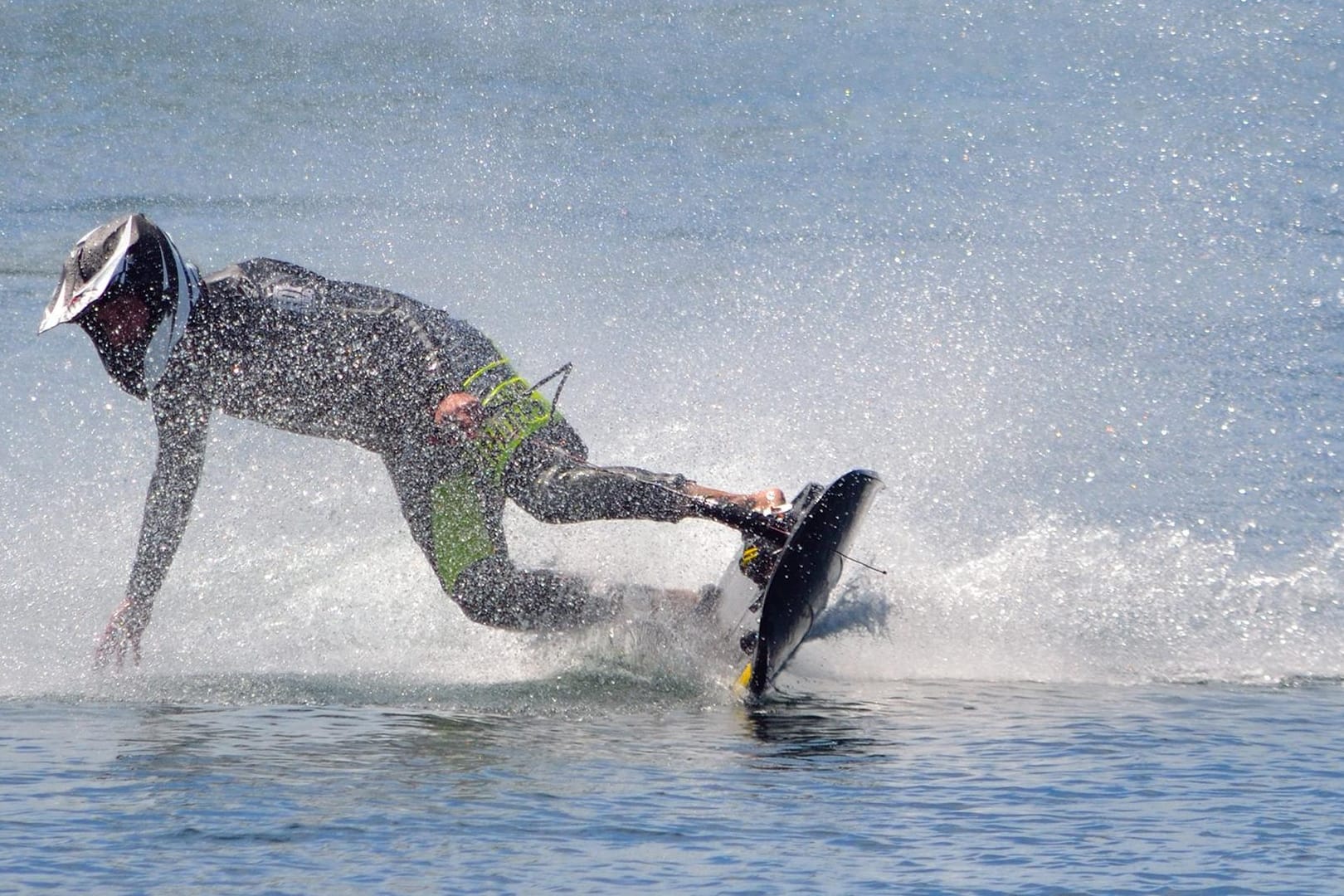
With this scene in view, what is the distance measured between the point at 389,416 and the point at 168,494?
2.36 feet

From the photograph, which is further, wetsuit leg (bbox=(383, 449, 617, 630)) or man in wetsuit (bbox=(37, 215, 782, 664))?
wetsuit leg (bbox=(383, 449, 617, 630))

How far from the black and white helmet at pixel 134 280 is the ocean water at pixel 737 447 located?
111 centimetres

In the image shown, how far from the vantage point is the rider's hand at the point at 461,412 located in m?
5.04

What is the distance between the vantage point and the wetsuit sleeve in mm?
A: 5211

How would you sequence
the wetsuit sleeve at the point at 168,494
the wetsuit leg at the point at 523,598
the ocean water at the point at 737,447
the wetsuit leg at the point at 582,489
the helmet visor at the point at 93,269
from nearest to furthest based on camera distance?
the ocean water at the point at 737,447 → the helmet visor at the point at 93,269 → the wetsuit leg at the point at 582,489 → the wetsuit sleeve at the point at 168,494 → the wetsuit leg at the point at 523,598

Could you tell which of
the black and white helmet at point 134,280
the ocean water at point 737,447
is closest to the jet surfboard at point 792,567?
the ocean water at point 737,447

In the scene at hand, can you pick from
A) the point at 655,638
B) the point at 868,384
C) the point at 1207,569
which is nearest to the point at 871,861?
the point at 655,638

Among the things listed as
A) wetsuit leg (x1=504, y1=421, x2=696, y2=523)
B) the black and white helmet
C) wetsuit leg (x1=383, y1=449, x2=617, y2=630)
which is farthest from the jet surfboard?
the black and white helmet

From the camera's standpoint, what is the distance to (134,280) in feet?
16.1

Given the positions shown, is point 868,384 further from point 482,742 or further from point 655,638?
point 482,742

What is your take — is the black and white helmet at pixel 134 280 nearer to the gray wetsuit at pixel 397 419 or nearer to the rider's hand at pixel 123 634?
the gray wetsuit at pixel 397 419

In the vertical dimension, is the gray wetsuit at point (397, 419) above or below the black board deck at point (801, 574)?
above

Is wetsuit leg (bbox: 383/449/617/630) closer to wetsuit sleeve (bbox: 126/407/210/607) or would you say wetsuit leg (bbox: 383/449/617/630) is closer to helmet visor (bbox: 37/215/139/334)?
wetsuit sleeve (bbox: 126/407/210/607)

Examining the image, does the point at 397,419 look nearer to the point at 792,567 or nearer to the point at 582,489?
the point at 582,489
